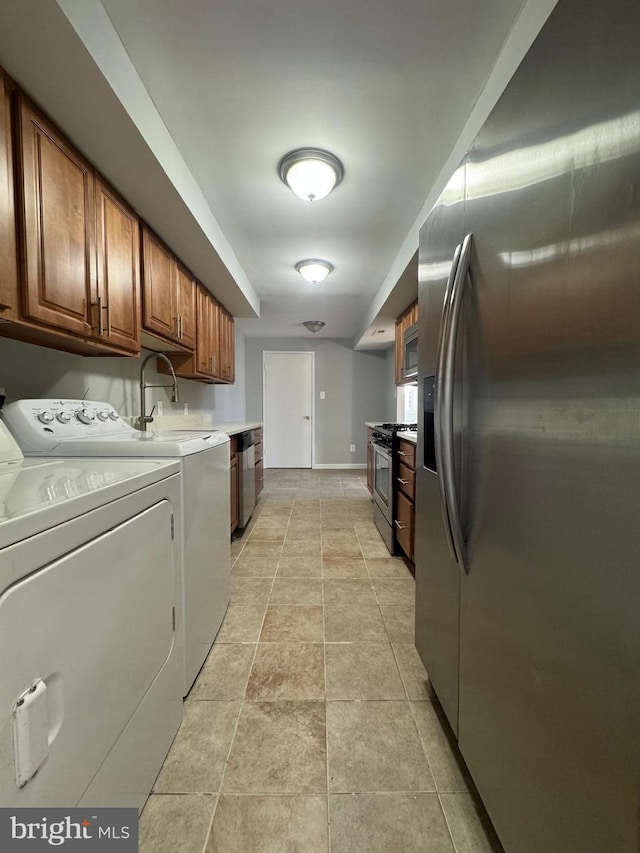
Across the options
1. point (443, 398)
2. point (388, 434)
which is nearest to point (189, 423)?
point (388, 434)

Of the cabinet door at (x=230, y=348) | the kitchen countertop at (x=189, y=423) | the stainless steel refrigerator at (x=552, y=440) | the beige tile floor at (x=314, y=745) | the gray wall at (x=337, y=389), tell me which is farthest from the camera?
the gray wall at (x=337, y=389)

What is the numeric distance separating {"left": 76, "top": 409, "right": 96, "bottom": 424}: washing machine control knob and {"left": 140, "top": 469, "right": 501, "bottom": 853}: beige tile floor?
3.92 ft

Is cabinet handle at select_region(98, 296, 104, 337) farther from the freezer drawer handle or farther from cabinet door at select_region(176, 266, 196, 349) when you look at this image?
the freezer drawer handle

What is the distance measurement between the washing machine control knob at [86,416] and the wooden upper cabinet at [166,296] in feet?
2.00

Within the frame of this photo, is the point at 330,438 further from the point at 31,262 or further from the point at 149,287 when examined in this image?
the point at 31,262

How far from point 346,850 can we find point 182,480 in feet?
3.52

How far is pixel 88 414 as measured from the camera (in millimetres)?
1657

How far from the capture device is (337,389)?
6.32 metres

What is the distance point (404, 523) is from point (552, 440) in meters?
1.90

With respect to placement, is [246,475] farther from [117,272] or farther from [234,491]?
[117,272]

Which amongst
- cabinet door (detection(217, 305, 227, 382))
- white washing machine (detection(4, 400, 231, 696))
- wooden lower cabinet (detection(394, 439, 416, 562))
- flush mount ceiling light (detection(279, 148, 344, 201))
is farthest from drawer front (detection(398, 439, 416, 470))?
cabinet door (detection(217, 305, 227, 382))

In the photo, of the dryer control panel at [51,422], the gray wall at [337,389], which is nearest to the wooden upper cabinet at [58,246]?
the dryer control panel at [51,422]

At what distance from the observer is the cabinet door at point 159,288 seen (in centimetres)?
201
